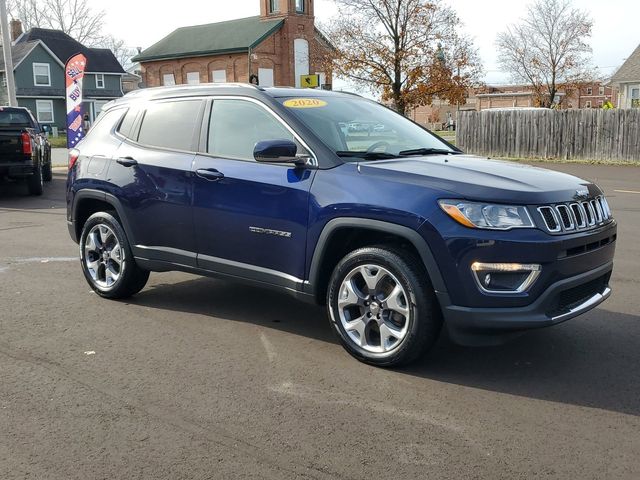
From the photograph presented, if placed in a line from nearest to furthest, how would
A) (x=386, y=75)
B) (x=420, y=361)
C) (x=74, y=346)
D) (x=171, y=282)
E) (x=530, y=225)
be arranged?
(x=530, y=225)
(x=420, y=361)
(x=74, y=346)
(x=171, y=282)
(x=386, y=75)

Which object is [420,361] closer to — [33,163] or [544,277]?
[544,277]

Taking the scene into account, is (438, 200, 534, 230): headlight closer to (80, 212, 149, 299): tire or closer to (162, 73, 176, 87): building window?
(80, 212, 149, 299): tire

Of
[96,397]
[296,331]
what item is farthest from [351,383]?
[96,397]

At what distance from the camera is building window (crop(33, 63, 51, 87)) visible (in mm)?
57594

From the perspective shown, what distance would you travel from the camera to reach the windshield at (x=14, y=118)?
15.6 metres

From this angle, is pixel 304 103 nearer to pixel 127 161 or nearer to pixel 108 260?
pixel 127 161

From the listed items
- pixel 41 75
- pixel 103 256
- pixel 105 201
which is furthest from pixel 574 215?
pixel 41 75

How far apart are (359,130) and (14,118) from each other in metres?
13.2

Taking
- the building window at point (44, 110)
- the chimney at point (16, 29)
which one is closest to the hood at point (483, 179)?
the building window at point (44, 110)

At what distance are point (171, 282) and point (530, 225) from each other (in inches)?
161

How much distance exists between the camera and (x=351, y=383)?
4234 millimetres

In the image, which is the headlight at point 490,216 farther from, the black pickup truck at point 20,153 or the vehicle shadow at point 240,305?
the black pickup truck at point 20,153

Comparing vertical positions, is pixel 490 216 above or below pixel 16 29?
below

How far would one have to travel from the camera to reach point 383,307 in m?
4.38
